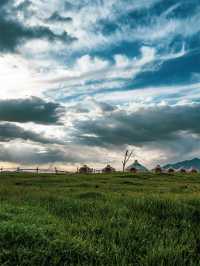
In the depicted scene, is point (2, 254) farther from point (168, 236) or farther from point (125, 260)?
point (168, 236)

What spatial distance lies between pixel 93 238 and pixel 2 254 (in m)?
2.74

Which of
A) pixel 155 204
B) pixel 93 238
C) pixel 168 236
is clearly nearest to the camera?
pixel 93 238

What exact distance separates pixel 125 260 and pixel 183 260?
1546mm

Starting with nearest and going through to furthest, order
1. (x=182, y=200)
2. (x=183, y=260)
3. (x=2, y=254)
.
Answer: (x=2, y=254)
(x=183, y=260)
(x=182, y=200)

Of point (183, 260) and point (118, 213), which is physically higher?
point (118, 213)

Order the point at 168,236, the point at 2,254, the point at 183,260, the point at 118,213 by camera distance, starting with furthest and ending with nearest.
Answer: the point at 118,213, the point at 168,236, the point at 183,260, the point at 2,254

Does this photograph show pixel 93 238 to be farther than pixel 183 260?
Yes

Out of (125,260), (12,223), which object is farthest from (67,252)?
(12,223)

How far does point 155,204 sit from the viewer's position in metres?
14.1

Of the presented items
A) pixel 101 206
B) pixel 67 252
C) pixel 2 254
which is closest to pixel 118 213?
pixel 101 206

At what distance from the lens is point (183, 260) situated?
9008 mm

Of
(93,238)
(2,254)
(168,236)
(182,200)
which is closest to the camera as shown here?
(2,254)

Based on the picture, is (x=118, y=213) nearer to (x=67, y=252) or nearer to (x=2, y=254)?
(x=67, y=252)

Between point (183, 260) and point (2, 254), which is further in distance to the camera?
point (183, 260)
